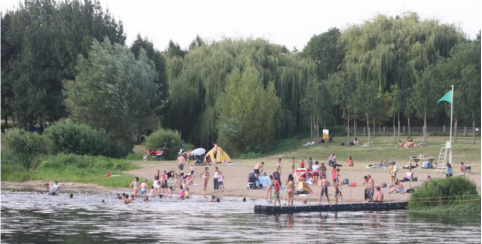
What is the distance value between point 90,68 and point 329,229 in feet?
132

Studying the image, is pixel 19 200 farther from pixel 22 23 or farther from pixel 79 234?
pixel 22 23

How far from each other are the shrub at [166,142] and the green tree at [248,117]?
4373 millimetres

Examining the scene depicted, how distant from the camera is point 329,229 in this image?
Result: 27.7 meters

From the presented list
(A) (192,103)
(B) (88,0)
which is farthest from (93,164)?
(B) (88,0)

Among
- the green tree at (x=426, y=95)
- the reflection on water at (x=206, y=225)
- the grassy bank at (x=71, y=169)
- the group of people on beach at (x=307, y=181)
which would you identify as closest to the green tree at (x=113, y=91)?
the grassy bank at (x=71, y=169)

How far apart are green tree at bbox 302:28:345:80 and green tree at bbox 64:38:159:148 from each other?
19.9 meters

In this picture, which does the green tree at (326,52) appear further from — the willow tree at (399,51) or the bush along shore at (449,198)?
the bush along shore at (449,198)

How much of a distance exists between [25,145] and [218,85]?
61.2 feet

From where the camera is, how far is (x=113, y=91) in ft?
202

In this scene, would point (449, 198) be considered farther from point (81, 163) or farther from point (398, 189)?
point (81, 163)

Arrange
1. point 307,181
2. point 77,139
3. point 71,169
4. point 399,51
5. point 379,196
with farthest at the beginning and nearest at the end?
point 399,51 < point 77,139 < point 71,169 < point 307,181 < point 379,196

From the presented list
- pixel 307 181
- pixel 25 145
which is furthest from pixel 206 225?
pixel 25 145

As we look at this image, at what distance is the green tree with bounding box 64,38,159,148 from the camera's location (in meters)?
62.2

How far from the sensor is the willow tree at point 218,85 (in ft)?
216
